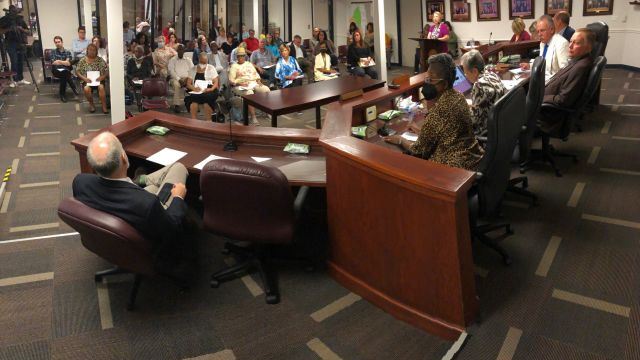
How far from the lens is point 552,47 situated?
4984 millimetres

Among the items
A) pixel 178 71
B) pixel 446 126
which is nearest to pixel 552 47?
pixel 446 126

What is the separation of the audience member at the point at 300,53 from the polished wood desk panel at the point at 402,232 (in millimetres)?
6023

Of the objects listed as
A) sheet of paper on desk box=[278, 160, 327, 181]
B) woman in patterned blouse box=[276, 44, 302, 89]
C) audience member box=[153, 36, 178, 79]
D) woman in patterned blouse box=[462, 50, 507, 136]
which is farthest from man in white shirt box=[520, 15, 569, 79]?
audience member box=[153, 36, 178, 79]

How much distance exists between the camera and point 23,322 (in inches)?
101

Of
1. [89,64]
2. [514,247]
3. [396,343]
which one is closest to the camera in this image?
[396,343]

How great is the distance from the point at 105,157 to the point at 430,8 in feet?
34.8

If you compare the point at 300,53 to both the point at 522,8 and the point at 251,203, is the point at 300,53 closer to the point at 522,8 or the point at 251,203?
the point at 522,8

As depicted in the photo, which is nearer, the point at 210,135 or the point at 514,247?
the point at 514,247

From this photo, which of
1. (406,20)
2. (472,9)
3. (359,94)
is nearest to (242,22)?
(406,20)

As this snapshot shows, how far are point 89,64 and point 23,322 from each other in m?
6.42

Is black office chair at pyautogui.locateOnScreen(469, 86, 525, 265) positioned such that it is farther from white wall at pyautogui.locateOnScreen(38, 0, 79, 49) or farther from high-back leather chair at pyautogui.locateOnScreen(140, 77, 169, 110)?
white wall at pyautogui.locateOnScreen(38, 0, 79, 49)

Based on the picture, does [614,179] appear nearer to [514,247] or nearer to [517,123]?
[514,247]

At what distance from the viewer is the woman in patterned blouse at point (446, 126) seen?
2.65 metres

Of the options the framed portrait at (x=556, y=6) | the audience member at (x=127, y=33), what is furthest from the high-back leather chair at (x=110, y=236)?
the framed portrait at (x=556, y=6)
